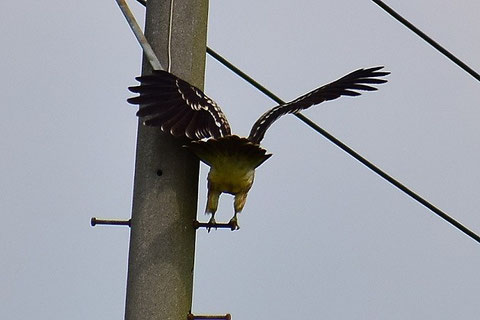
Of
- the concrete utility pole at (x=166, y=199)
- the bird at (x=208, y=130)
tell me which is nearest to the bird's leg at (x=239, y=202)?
the bird at (x=208, y=130)

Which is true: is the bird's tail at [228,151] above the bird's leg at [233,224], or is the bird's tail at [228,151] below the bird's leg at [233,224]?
above

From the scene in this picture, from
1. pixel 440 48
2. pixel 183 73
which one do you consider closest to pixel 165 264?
pixel 183 73

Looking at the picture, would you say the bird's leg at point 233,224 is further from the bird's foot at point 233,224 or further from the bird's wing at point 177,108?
the bird's wing at point 177,108

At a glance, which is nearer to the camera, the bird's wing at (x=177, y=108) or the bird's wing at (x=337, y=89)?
the bird's wing at (x=177, y=108)

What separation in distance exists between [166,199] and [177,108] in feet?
1.31

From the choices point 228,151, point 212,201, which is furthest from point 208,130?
point 212,201

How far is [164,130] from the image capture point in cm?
388

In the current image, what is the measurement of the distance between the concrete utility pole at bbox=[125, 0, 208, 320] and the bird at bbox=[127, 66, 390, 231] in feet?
0.21

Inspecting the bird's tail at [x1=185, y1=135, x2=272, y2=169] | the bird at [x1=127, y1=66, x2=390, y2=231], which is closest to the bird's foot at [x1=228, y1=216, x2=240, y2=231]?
the bird at [x1=127, y1=66, x2=390, y2=231]

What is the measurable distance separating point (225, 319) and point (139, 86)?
0.91m

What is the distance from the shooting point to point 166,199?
380 centimetres

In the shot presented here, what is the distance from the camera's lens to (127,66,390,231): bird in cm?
393

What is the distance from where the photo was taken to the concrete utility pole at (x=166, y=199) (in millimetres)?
3660

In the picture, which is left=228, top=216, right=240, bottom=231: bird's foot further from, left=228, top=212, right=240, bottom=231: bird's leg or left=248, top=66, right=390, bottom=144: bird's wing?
left=248, top=66, right=390, bottom=144: bird's wing
